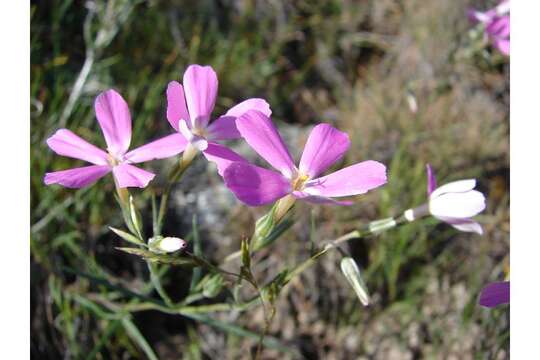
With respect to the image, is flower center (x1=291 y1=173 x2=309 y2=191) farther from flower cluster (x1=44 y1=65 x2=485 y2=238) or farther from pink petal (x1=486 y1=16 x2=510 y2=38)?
pink petal (x1=486 y1=16 x2=510 y2=38)

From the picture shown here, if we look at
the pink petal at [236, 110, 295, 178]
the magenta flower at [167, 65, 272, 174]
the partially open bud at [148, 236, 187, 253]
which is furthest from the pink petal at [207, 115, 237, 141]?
the partially open bud at [148, 236, 187, 253]

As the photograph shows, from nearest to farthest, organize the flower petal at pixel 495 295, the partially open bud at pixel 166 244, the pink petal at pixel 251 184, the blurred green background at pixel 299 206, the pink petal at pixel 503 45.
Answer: the pink petal at pixel 251 184
the partially open bud at pixel 166 244
the flower petal at pixel 495 295
the blurred green background at pixel 299 206
the pink petal at pixel 503 45

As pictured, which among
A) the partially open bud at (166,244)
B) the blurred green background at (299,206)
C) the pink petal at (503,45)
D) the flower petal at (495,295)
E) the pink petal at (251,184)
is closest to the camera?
the pink petal at (251,184)

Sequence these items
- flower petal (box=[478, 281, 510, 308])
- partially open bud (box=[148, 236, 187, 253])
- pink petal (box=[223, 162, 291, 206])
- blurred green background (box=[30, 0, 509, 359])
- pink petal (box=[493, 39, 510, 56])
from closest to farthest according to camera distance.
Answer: pink petal (box=[223, 162, 291, 206]) → partially open bud (box=[148, 236, 187, 253]) → flower petal (box=[478, 281, 510, 308]) → blurred green background (box=[30, 0, 509, 359]) → pink petal (box=[493, 39, 510, 56])

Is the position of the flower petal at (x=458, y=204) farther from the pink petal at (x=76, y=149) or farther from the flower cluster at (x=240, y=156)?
the pink petal at (x=76, y=149)

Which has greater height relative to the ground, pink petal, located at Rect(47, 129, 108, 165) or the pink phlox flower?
pink petal, located at Rect(47, 129, 108, 165)

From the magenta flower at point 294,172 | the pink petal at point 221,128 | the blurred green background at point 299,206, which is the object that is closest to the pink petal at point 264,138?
the magenta flower at point 294,172
